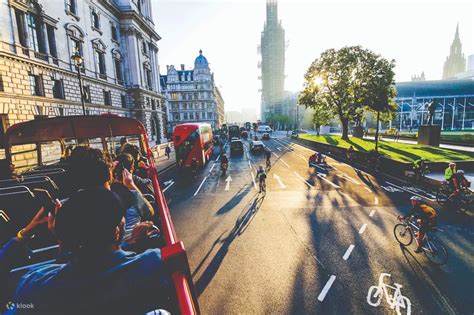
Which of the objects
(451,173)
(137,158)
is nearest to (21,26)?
(137,158)

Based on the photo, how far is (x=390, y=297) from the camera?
17.8ft

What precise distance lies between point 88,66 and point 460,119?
95.2 metres

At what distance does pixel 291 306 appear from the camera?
17.2ft

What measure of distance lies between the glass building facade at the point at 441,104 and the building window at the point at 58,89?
3161 inches

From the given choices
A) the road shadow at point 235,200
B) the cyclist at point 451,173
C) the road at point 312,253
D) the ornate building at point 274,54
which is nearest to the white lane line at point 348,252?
the road at point 312,253

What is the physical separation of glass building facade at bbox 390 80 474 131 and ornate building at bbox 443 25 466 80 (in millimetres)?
131592

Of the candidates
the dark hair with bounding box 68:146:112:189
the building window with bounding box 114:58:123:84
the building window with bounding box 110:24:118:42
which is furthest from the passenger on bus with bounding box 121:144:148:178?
the building window with bounding box 110:24:118:42

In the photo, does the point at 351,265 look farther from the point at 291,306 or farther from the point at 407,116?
the point at 407,116

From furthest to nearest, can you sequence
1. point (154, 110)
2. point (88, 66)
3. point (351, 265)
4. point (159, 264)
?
point (154, 110)
point (88, 66)
point (351, 265)
point (159, 264)

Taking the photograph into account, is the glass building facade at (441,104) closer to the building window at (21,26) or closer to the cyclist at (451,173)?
the cyclist at (451,173)

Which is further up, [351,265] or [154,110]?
[154,110]

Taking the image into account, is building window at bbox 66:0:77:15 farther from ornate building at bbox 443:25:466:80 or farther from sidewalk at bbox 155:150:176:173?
ornate building at bbox 443:25:466:80

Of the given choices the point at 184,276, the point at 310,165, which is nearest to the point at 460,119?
the point at 310,165

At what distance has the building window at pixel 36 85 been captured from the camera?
2154 cm
